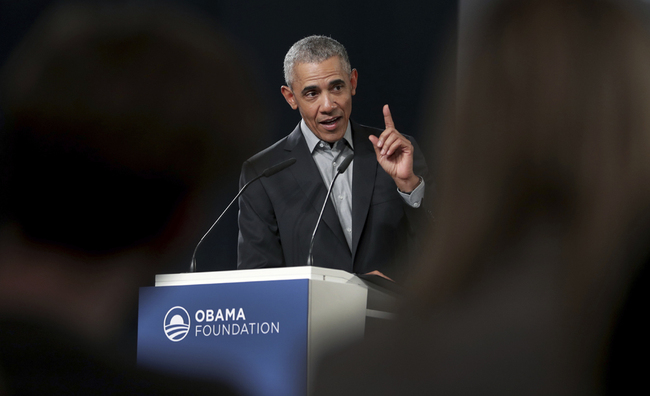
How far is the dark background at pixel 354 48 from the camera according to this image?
283 cm

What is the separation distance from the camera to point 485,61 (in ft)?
2.08

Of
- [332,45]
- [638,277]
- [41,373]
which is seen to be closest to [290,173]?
[332,45]

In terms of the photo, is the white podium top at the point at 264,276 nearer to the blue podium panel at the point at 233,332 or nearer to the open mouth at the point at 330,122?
the blue podium panel at the point at 233,332

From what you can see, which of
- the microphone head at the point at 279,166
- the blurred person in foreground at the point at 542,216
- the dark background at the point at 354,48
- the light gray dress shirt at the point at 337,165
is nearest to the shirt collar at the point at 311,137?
the light gray dress shirt at the point at 337,165

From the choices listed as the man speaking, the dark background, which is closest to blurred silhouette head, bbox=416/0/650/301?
the man speaking

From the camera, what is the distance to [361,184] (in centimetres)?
185

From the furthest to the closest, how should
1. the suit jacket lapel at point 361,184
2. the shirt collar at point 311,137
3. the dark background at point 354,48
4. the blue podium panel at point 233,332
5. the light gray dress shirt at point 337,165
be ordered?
the dark background at point 354,48, the shirt collar at point 311,137, the light gray dress shirt at point 337,165, the suit jacket lapel at point 361,184, the blue podium panel at point 233,332

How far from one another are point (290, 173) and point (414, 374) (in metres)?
1.31

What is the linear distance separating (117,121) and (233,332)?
1.43 m

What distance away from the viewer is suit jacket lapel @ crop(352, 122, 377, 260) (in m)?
1.79

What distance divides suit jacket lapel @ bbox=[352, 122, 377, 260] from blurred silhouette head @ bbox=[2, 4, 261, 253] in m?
0.83

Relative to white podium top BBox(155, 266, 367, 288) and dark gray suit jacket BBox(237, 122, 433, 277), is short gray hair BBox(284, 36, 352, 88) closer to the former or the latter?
dark gray suit jacket BBox(237, 122, 433, 277)

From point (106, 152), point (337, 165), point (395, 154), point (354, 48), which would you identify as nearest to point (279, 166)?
point (395, 154)

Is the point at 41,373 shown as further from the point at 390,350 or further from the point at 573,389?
the point at 573,389
